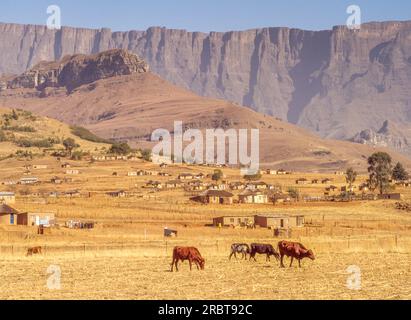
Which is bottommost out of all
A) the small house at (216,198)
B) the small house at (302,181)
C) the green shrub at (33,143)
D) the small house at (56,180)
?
the small house at (216,198)

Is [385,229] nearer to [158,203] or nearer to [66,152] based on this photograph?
[158,203]

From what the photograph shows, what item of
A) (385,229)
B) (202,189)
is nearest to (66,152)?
(202,189)

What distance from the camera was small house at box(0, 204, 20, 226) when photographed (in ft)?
237

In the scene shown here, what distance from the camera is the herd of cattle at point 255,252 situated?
131ft

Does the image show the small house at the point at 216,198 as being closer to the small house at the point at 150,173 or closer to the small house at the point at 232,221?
the small house at the point at 232,221

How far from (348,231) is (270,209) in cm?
2600

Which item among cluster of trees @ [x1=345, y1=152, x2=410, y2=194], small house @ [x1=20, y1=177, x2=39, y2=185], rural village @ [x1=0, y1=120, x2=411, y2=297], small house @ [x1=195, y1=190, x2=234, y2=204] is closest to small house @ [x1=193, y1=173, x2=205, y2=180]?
rural village @ [x1=0, y1=120, x2=411, y2=297]

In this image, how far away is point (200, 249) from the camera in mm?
51125

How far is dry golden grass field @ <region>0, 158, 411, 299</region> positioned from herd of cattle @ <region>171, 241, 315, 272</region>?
49cm

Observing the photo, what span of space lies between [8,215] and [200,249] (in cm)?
2615

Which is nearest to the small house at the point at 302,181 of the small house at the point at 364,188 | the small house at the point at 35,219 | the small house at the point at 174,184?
the small house at the point at 364,188

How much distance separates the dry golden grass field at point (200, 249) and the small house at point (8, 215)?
3.62m

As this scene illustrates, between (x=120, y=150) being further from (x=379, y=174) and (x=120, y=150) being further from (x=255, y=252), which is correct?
(x=255, y=252)

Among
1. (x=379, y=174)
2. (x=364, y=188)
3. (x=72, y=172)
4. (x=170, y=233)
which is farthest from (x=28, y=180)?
(x=170, y=233)
